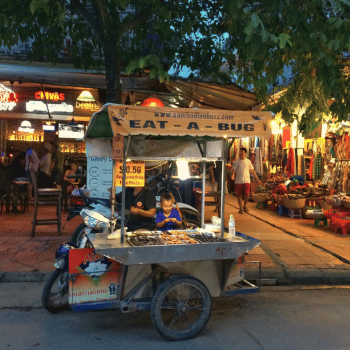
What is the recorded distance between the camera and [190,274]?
15.1ft

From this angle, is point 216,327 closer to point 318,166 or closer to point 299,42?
point 299,42

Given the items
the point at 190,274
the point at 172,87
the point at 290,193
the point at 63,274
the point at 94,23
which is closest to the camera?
the point at 190,274

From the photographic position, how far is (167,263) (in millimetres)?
4410

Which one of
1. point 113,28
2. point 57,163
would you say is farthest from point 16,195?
point 113,28

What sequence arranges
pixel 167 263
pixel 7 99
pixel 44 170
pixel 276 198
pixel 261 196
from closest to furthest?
1. pixel 167 263
2. pixel 7 99
3. pixel 276 198
4. pixel 261 196
5. pixel 44 170

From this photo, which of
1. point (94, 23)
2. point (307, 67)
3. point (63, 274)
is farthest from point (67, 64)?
point (63, 274)

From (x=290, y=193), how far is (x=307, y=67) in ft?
17.5

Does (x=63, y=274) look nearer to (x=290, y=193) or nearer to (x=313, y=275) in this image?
(x=313, y=275)

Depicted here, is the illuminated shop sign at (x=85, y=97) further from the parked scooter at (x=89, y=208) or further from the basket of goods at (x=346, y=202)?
the basket of goods at (x=346, y=202)

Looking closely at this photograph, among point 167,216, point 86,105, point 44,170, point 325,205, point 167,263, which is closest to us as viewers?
point 167,263

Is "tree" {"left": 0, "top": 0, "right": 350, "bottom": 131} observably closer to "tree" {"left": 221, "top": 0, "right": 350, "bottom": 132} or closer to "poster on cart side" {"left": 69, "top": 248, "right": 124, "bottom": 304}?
"tree" {"left": 221, "top": 0, "right": 350, "bottom": 132}

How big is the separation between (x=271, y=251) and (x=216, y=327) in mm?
3666

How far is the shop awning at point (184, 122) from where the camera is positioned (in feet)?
13.8

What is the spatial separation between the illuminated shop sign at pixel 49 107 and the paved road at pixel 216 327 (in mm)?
8409
